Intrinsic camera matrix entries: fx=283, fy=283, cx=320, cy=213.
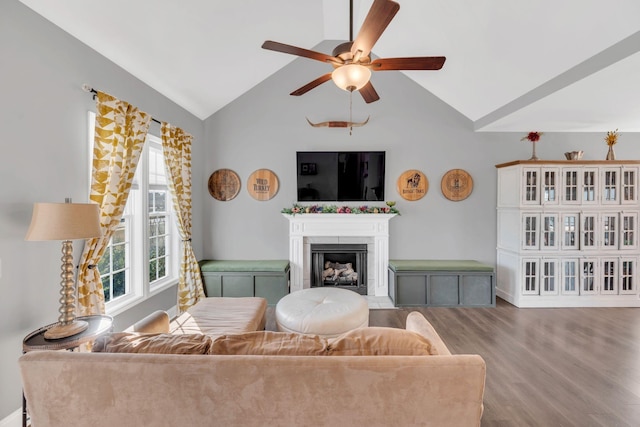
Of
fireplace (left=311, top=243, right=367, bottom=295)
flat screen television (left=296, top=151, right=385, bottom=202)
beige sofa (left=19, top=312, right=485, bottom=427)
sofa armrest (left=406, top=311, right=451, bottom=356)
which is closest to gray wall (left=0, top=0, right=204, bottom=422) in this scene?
beige sofa (left=19, top=312, right=485, bottom=427)

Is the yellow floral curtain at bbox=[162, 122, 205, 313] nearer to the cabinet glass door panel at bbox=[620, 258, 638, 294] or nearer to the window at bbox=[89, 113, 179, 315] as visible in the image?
the window at bbox=[89, 113, 179, 315]

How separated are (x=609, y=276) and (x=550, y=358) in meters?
2.35

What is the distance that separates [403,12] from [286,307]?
11.6 ft

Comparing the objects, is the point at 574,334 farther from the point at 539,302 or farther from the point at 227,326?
the point at 227,326

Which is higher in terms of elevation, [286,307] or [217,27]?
[217,27]

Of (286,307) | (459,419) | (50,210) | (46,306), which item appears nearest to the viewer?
(459,419)

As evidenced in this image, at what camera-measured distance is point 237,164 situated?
15.0 feet

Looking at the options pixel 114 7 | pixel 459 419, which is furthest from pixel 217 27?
pixel 459 419

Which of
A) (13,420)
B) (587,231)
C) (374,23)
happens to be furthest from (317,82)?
(587,231)

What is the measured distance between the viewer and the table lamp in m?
1.65

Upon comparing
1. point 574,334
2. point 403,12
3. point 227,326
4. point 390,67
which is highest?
point 403,12

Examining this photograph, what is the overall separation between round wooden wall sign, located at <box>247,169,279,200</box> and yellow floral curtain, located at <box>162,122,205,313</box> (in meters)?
0.96

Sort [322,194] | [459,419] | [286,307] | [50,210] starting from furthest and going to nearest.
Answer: [322,194]
[286,307]
[50,210]
[459,419]

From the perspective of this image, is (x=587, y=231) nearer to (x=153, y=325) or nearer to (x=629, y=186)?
(x=629, y=186)
